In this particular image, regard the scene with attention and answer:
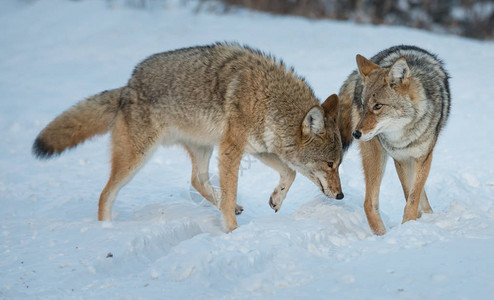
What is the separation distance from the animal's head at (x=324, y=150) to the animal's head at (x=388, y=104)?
1.67ft

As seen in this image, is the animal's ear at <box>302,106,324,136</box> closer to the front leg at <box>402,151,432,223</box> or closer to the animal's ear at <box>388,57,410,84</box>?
the animal's ear at <box>388,57,410,84</box>

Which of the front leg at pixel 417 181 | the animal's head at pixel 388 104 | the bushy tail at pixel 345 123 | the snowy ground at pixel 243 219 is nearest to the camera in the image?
the snowy ground at pixel 243 219

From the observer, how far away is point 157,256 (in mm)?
4266

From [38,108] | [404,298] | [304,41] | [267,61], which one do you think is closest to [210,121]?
[267,61]

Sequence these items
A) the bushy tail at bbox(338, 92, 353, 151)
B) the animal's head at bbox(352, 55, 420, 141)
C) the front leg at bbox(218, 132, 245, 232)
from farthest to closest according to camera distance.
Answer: the bushy tail at bbox(338, 92, 353, 151)
the front leg at bbox(218, 132, 245, 232)
the animal's head at bbox(352, 55, 420, 141)

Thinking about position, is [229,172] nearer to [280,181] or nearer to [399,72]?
[280,181]

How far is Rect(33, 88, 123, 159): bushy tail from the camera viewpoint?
5527mm

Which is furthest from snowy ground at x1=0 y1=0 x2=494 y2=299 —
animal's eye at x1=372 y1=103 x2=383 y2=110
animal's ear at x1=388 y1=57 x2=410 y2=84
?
animal's ear at x1=388 y1=57 x2=410 y2=84

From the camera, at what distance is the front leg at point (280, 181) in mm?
5582

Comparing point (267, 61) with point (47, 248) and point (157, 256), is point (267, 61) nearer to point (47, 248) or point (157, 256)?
point (157, 256)

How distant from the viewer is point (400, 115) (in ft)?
15.3

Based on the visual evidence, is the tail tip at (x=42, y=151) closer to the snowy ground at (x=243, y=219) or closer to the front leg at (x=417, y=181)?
the snowy ground at (x=243, y=219)

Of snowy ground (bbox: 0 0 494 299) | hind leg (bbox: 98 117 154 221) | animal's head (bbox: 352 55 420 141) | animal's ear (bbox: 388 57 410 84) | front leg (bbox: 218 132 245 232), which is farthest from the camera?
hind leg (bbox: 98 117 154 221)

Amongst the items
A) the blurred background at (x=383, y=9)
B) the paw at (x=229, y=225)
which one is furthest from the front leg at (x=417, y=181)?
the blurred background at (x=383, y=9)
